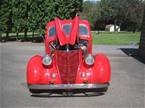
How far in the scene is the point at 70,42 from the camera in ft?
38.2

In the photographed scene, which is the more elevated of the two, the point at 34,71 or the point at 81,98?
the point at 34,71

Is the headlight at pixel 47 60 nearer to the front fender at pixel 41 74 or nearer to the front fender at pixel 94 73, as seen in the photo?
the front fender at pixel 41 74

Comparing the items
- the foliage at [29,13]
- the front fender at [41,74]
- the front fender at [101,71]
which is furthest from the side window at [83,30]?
the foliage at [29,13]

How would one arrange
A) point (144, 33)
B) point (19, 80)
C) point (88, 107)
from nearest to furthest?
point (88, 107) → point (19, 80) → point (144, 33)

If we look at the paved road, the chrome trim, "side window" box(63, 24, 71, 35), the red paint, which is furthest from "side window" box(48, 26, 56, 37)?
the chrome trim

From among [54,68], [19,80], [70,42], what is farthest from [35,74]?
[19,80]

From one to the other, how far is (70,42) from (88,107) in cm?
213

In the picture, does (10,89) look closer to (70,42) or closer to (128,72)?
(70,42)

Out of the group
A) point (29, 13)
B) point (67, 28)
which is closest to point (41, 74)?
point (67, 28)

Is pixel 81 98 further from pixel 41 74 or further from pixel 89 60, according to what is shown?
pixel 41 74

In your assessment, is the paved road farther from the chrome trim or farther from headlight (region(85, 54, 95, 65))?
headlight (region(85, 54, 95, 65))

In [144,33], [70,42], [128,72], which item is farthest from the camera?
[144,33]

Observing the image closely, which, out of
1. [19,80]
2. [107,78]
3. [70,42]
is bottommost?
[19,80]

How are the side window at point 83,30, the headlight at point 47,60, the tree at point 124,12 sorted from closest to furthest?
the headlight at point 47,60, the side window at point 83,30, the tree at point 124,12
